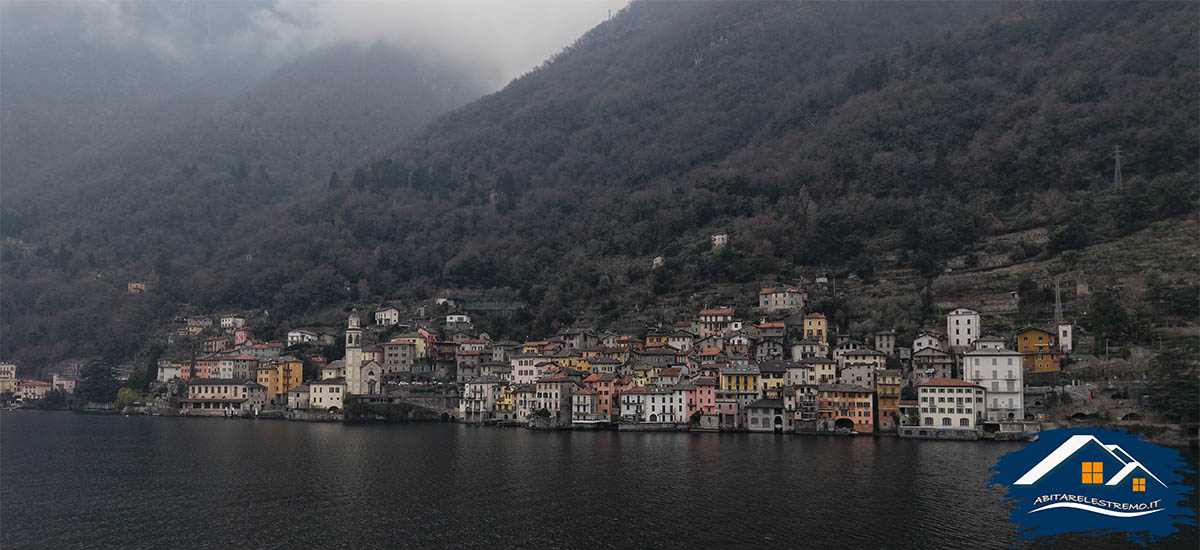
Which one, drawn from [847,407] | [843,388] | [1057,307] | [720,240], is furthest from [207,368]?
[1057,307]

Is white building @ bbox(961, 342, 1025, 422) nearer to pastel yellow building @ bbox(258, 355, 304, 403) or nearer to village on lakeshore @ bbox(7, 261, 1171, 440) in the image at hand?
village on lakeshore @ bbox(7, 261, 1171, 440)

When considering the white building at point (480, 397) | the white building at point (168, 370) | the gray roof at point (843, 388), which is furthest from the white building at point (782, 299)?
the white building at point (168, 370)

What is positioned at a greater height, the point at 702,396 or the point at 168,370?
the point at 168,370

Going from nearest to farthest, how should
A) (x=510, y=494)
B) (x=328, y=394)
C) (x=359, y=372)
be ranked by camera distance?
(x=510, y=494), (x=328, y=394), (x=359, y=372)

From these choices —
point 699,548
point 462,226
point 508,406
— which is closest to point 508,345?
point 508,406

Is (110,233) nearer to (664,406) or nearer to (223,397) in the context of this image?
(223,397)

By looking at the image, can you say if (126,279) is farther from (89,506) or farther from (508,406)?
(89,506)

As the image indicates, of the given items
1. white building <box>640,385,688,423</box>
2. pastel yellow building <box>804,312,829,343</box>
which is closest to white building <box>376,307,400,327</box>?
white building <box>640,385,688,423</box>
